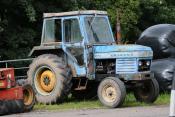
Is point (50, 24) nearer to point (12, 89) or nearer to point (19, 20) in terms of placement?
point (12, 89)

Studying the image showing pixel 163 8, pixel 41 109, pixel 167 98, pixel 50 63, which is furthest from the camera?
pixel 163 8

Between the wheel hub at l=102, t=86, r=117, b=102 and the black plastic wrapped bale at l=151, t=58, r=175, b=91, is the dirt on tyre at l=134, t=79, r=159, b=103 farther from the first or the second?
the black plastic wrapped bale at l=151, t=58, r=175, b=91

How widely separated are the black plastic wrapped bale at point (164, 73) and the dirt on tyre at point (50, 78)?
13.1 ft

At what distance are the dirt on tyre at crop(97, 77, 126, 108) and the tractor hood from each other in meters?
0.97

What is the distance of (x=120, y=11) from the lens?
32.6 metres

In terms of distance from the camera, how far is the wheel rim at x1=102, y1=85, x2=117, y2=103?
1561 centimetres

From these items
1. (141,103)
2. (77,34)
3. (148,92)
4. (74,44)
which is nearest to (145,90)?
(148,92)

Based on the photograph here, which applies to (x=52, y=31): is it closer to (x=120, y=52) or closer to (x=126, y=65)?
(x=120, y=52)

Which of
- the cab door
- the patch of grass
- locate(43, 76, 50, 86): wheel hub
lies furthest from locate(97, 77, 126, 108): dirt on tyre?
locate(43, 76, 50, 86): wheel hub

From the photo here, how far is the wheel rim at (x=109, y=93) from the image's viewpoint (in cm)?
1561

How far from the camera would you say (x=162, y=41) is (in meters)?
20.4

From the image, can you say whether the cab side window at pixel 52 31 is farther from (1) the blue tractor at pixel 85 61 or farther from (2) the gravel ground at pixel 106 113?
(2) the gravel ground at pixel 106 113

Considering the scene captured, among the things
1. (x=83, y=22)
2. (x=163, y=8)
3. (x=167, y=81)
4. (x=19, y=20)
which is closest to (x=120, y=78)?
(x=83, y=22)

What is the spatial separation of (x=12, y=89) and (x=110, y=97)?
289 cm
